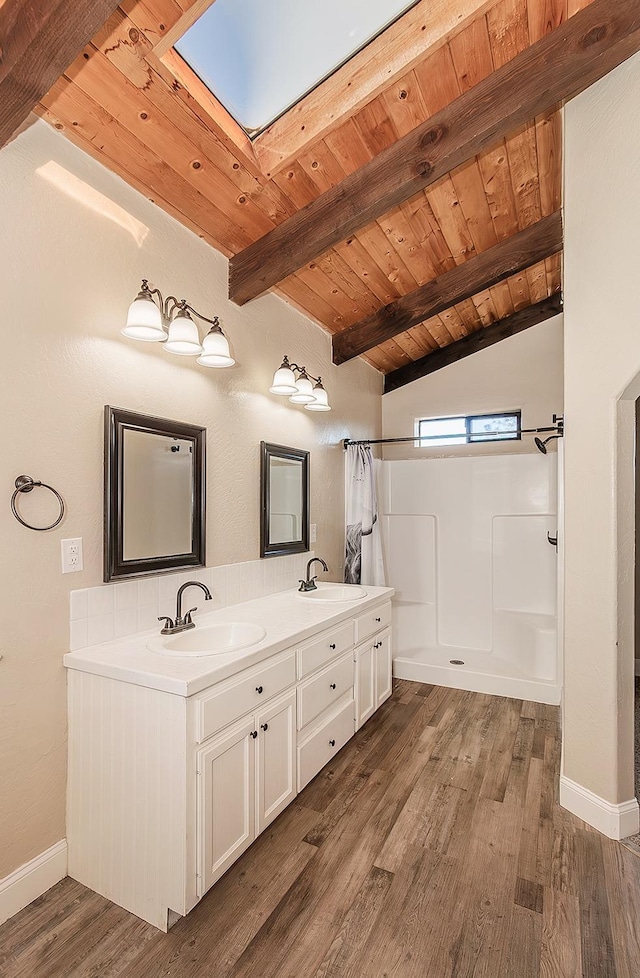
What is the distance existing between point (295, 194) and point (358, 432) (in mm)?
2213

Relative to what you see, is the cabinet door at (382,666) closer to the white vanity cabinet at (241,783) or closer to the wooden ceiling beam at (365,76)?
the white vanity cabinet at (241,783)

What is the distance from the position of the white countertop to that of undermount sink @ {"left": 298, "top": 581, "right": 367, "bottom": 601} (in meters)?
0.29

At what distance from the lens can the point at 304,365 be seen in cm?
347

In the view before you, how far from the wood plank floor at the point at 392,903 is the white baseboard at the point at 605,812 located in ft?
0.17

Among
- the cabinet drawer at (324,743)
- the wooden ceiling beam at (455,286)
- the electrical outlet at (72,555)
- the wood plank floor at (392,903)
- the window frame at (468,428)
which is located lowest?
the wood plank floor at (392,903)

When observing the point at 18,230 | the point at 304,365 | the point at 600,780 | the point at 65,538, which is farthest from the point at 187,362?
the point at 600,780

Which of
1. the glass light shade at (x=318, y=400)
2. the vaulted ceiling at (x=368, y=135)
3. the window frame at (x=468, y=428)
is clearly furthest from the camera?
the window frame at (x=468, y=428)

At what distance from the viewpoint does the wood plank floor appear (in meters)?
1.49

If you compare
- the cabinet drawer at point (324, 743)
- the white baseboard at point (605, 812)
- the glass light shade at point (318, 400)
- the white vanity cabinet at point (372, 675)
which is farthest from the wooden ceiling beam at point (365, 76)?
the white baseboard at point (605, 812)

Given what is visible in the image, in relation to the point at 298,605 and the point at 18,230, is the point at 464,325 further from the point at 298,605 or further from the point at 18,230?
the point at 18,230

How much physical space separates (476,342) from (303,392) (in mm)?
2284

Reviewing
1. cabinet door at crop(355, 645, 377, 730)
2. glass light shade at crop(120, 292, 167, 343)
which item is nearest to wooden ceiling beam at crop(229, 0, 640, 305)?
glass light shade at crop(120, 292, 167, 343)

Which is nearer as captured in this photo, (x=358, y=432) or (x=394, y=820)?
(x=394, y=820)

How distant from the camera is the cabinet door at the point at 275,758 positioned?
6.37 ft
